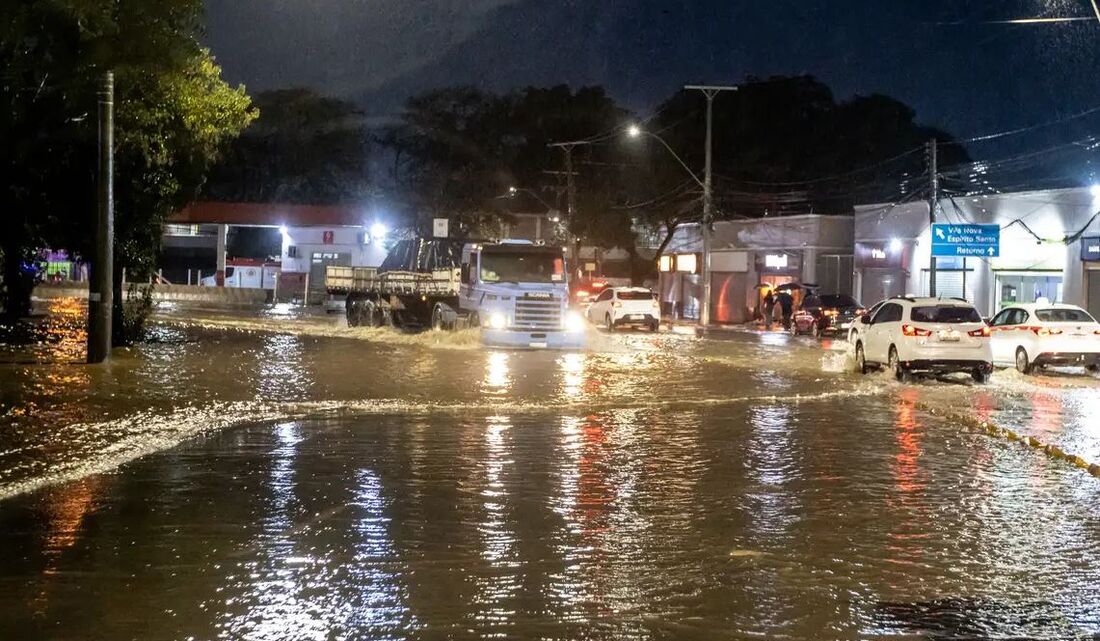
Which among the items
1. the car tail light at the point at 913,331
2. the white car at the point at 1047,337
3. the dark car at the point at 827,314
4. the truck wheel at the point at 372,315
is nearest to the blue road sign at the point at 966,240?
the dark car at the point at 827,314

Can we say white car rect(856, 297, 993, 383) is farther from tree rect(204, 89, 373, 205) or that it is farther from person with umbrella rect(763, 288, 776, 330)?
tree rect(204, 89, 373, 205)

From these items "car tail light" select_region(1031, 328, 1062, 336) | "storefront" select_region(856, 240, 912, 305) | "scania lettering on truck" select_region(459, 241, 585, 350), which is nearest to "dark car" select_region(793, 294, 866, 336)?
"storefront" select_region(856, 240, 912, 305)

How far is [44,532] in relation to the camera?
9.38 m

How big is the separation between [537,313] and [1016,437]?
16.0 metres

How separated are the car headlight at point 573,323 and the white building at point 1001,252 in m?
15.2

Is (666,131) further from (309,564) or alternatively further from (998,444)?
(309,564)

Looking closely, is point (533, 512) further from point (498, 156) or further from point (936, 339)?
point (498, 156)

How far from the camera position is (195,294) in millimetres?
64375

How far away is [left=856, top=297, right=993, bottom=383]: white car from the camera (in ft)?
74.1

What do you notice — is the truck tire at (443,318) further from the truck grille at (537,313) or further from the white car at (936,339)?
the white car at (936,339)

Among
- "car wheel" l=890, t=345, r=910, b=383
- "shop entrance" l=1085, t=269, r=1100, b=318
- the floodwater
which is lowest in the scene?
the floodwater

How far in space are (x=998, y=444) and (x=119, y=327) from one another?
62.4 ft

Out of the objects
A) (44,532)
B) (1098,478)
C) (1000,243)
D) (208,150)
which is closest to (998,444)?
(1098,478)

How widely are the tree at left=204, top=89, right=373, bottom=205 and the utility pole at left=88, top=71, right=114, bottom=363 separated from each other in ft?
209
